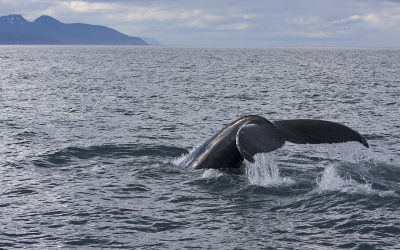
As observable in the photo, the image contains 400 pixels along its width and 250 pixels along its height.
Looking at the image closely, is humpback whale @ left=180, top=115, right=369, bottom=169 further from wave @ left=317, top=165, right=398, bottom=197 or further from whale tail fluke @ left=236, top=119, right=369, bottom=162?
wave @ left=317, top=165, right=398, bottom=197

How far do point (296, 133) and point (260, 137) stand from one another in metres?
1.03


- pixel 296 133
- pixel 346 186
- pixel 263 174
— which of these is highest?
pixel 296 133

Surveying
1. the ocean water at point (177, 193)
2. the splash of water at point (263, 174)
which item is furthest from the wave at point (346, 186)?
the splash of water at point (263, 174)

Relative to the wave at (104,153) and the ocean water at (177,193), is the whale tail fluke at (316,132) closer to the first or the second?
the ocean water at (177,193)

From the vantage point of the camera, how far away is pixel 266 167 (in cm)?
1199

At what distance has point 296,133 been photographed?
389 inches

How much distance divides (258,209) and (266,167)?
2335mm

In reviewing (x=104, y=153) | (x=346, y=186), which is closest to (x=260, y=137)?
(x=346, y=186)

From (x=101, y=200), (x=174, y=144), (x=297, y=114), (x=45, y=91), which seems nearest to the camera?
(x=101, y=200)

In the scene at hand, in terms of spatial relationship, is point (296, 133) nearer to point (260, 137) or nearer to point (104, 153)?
point (260, 137)

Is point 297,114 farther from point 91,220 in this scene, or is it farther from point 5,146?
point 91,220

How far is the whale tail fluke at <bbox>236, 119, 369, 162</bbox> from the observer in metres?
9.15

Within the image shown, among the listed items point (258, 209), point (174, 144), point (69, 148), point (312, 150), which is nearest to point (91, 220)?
point (258, 209)

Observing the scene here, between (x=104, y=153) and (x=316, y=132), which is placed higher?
(x=316, y=132)
